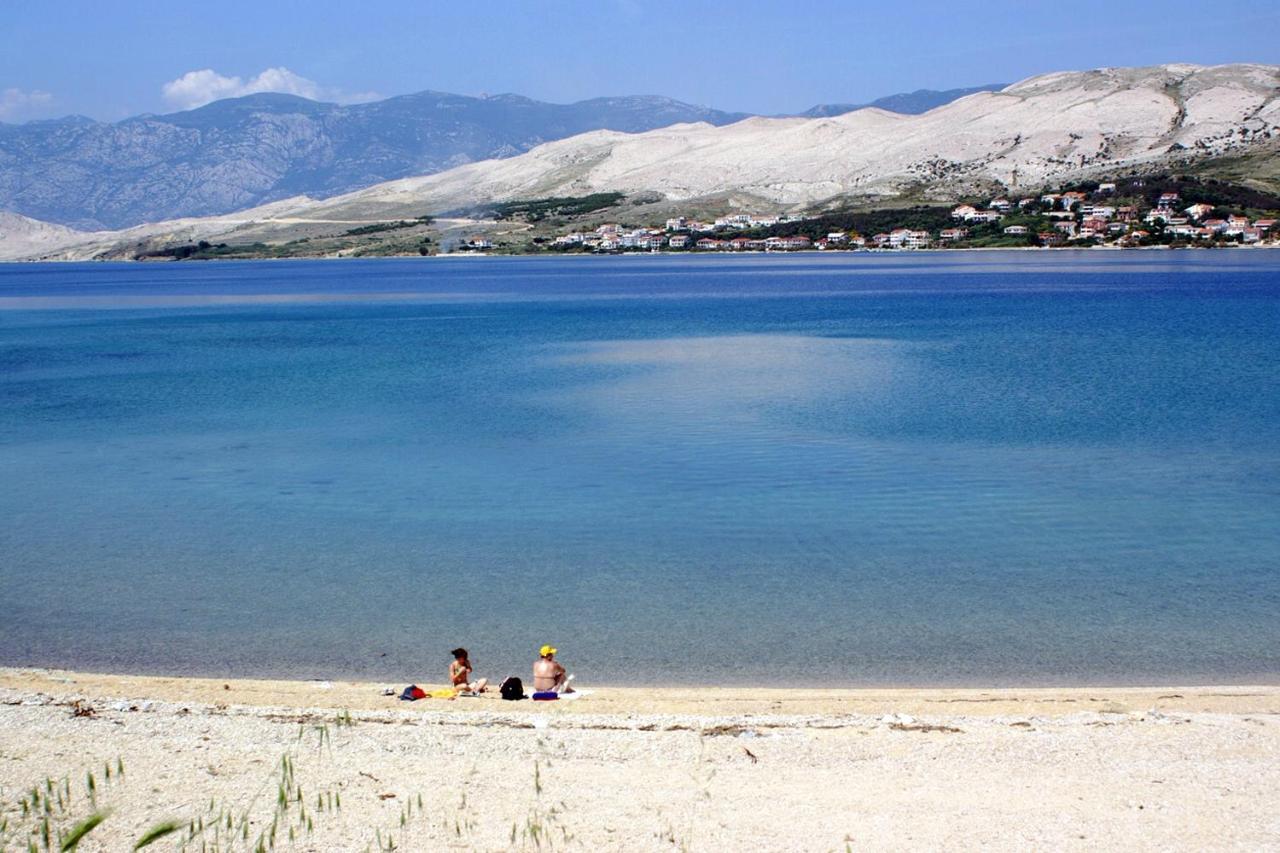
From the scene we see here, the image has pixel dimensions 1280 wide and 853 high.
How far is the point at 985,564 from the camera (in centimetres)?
1354

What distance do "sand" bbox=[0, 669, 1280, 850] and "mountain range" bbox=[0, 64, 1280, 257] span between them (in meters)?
120

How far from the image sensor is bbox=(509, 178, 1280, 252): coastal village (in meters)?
A: 105

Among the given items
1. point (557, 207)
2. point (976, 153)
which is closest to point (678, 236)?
point (557, 207)

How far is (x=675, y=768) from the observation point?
7.69 metres

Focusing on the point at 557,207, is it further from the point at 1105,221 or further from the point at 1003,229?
the point at 1105,221

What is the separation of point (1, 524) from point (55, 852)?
39.2 feet

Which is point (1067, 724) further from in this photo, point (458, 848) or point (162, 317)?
point (162, 317)

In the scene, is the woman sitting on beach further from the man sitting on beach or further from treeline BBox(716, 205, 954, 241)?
treeline BBox(716, 205, 954, 241)

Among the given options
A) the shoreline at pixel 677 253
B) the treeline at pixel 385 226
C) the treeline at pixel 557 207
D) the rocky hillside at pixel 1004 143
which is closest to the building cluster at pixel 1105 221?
the shoreline at pixel 677 253

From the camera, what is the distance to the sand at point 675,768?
6.68 m

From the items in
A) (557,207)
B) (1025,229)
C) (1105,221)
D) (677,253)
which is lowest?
(677,253)

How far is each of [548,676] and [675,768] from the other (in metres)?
2.31

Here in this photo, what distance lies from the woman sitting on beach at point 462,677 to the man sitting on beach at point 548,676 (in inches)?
18.8

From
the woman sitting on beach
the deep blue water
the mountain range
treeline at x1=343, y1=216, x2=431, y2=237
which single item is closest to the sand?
the woman sitting on beach
